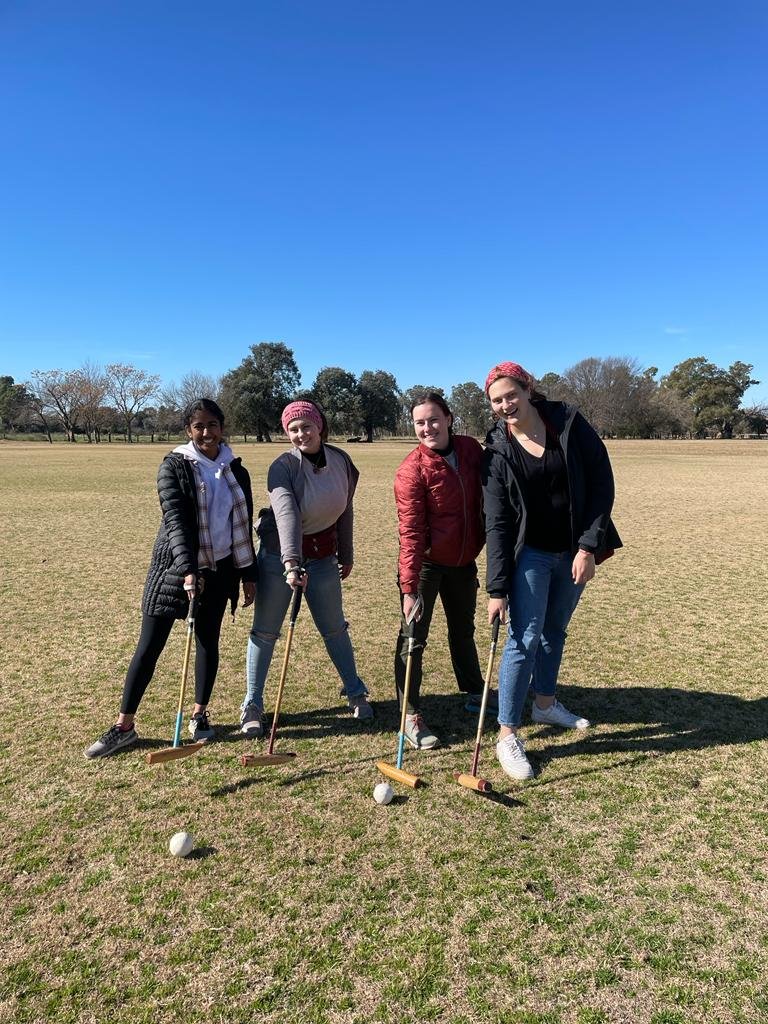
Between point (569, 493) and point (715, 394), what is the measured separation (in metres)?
88.8

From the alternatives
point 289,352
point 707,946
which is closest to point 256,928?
point 707,946

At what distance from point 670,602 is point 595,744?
3.95 metres

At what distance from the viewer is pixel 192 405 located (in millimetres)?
3848

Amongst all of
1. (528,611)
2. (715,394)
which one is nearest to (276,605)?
(528,611)

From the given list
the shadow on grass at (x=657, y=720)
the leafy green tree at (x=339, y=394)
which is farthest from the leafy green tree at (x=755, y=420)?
the shadow on grass at (x=657, y=720)

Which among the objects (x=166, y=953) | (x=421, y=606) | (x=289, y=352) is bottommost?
(x=166, y=953)

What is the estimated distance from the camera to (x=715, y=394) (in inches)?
3159

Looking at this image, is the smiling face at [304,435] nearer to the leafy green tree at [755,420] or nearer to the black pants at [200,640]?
the black pants at [200,640]

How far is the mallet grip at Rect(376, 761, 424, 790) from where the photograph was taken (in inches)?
135

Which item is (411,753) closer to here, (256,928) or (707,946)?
(256,928)

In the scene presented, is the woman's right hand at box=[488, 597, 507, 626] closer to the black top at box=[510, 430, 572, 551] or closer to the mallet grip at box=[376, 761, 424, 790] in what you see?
the black top at box=[510, 430, 572, 551]

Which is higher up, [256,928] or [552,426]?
[552,426]

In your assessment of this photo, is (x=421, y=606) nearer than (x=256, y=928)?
No

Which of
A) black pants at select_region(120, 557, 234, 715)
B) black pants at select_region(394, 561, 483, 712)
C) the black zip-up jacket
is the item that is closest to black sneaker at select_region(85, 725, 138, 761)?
black pants at select_region(120, 557, 234, 715)
